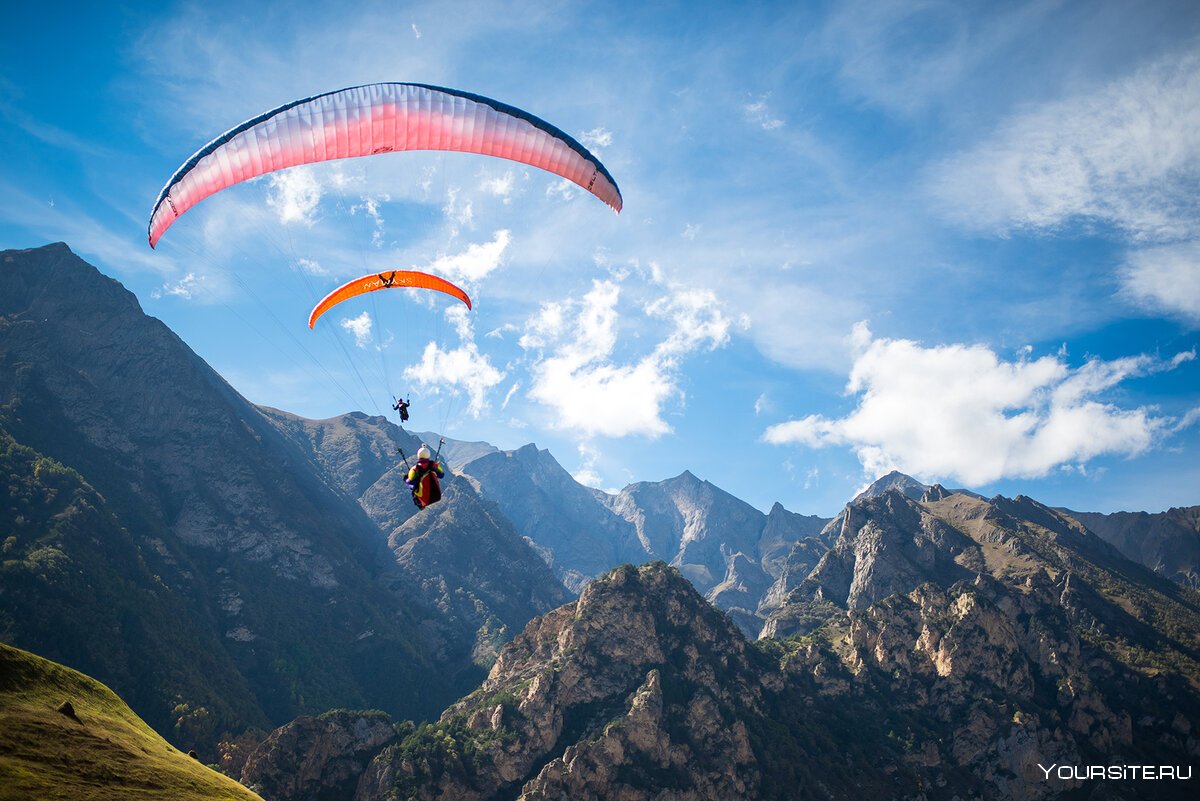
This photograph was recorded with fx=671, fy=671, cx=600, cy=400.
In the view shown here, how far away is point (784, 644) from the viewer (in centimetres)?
12194

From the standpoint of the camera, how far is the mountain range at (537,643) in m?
→ 83.6

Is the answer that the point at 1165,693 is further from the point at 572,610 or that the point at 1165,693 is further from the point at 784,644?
the point at 572,610

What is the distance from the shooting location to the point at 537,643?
102 m

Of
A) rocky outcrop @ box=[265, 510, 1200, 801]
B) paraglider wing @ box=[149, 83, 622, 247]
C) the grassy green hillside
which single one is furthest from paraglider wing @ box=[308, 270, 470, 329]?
rocky outcrop @ box=[265, 510, 1200, 801]

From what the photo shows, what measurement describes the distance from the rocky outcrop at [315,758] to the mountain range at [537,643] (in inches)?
9.9

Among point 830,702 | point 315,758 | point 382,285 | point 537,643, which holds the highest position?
point 382,285

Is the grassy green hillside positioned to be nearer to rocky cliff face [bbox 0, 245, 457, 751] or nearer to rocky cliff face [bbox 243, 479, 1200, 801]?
rocky cliff face [bbox 243, 479, 1200, 801]

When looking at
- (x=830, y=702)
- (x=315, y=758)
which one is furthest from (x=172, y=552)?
(x=830, y=702)

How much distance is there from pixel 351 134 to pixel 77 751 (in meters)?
36.9

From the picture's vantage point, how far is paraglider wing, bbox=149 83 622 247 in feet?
97.4

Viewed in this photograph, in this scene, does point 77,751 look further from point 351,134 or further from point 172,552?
point 172,552

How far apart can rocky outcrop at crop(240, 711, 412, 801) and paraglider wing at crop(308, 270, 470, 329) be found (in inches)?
2514

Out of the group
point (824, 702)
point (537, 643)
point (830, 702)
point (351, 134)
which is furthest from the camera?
point (830, 702)

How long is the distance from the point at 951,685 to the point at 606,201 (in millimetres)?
102956
